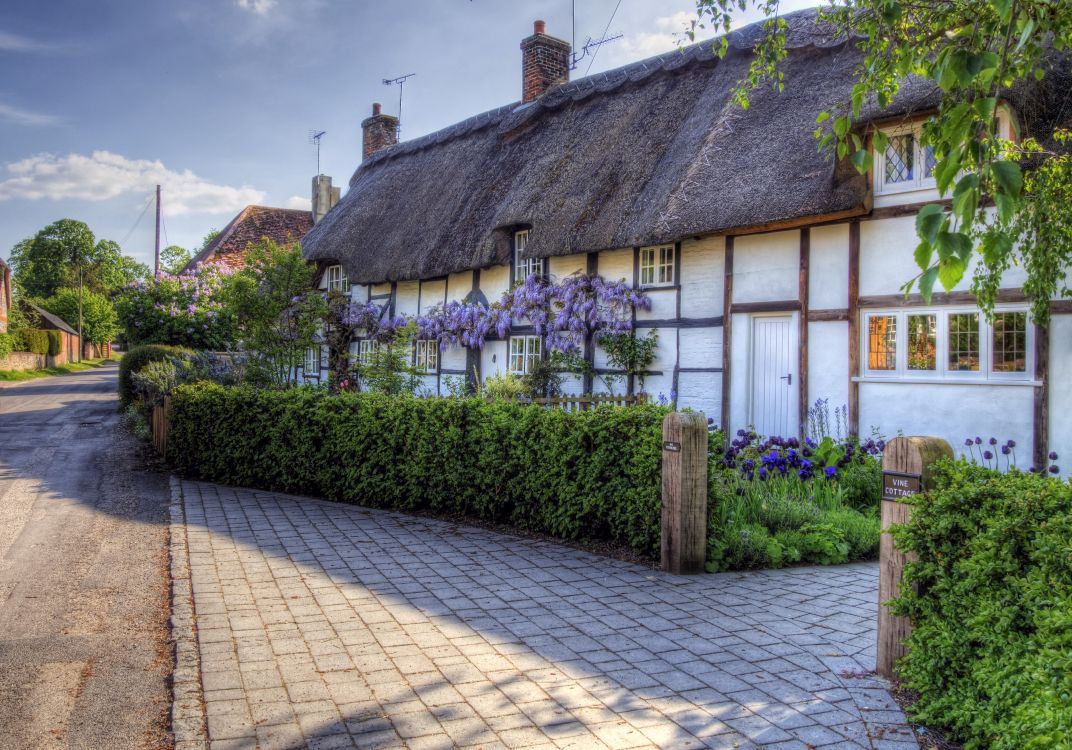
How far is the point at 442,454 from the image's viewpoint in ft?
26.9

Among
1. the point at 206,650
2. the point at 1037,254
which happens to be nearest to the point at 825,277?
the point at 1037,254

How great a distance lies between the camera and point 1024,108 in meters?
9.24

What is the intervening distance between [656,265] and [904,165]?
12.7ft

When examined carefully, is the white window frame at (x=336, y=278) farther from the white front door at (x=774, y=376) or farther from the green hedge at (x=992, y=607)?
the green hedge at (x=992, y=607)

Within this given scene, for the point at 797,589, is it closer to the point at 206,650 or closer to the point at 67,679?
the point at 206,650

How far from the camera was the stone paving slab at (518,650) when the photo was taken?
11.6 ft

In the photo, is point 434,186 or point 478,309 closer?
point 478,309

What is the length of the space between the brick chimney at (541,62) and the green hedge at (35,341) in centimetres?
3438

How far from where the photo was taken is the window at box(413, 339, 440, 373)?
1742 centimetres

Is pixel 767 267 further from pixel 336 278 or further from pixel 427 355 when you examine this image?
pixel 336 278

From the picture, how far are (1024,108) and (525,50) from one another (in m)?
11.2

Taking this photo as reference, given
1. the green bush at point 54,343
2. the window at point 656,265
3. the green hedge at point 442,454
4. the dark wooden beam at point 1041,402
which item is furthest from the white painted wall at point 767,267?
the green bush at point 54,343

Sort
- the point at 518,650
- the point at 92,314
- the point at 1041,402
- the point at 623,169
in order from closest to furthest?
the point at 518,650, the point at 1041,402, the point at 623,169, the point at 92,314

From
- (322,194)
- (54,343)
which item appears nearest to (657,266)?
(322,194)
